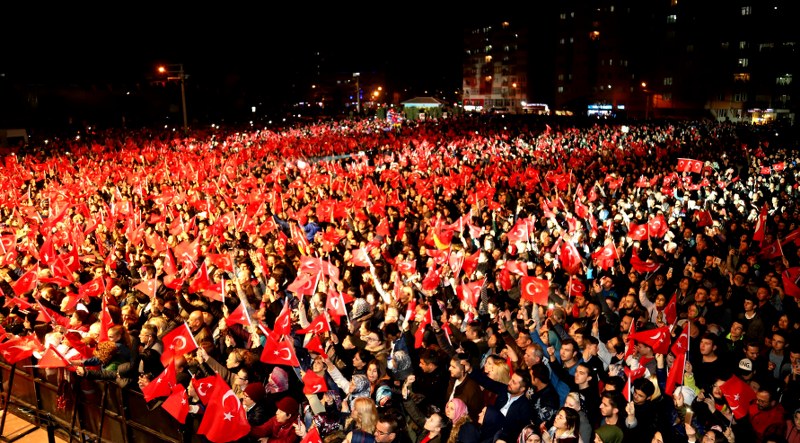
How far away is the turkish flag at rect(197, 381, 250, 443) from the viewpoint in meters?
5.16

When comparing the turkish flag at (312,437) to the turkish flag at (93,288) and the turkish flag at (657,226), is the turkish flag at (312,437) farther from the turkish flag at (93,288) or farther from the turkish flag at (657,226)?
the turkish flag at (657,226)

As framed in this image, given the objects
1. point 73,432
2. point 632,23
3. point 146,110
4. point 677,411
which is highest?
point 632,23

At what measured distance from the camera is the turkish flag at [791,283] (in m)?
7.54

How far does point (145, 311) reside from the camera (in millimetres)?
8492

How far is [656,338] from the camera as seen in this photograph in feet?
20.2

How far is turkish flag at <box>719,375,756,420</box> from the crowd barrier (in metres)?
4.44

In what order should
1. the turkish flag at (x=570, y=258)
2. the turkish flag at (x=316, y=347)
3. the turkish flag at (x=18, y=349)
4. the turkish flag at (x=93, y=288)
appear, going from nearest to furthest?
the turkish flag at (x=316, y=347)
the turkish flag at (x=18, y=349)
the turkish flag at (x=93, y=288)
the turkish flag at (x=570, y=258)

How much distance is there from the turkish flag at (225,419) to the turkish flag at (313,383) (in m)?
0.70

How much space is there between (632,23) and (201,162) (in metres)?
86.9

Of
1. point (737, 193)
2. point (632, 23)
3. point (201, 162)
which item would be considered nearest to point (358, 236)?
point (737, 193)

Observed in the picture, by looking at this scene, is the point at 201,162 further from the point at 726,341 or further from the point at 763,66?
the point at 763,66

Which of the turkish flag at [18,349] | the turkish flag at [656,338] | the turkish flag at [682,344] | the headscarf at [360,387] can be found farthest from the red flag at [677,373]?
the turkish flag at [18,349]

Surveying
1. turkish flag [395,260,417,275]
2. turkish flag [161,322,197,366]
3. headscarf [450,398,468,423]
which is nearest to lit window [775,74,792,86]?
turkish flag [395,260,417,275]

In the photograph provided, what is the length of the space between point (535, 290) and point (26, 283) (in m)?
7.02
